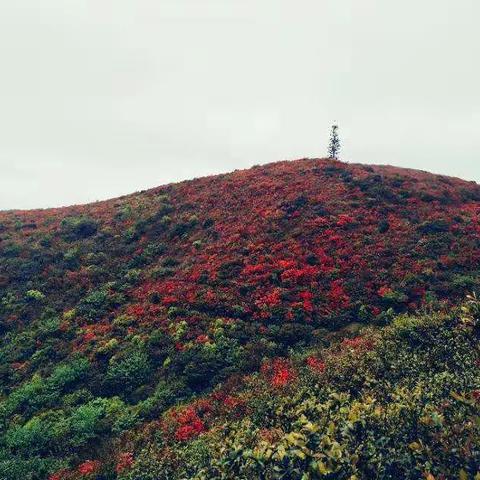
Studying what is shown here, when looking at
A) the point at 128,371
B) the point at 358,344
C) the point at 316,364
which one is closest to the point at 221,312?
the point at 128,371

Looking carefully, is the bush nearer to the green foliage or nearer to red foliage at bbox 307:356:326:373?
the green foliage

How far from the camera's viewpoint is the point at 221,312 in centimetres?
2700

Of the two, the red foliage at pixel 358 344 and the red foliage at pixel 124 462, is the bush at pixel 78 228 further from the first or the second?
the red foliage at pixel 358 344

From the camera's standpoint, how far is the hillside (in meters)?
16.6

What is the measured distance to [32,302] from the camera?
107 feet

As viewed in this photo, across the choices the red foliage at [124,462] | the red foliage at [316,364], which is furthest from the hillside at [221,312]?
the red foliage at [316,364]

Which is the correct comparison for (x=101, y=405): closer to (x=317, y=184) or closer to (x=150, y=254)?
(x=150, y=254)

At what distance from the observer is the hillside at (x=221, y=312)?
16.6 metres

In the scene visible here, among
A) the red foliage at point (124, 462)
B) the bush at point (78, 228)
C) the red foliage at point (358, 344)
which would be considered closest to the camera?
the red foliage at point (124, 462)

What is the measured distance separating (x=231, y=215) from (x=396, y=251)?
1564 centimetres

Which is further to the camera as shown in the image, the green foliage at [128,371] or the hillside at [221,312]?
the green foliage at [128,371]

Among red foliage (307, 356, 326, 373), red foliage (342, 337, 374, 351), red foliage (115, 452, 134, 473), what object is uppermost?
red foliage (342, 337, 374, 351)

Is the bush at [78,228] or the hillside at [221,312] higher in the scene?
the bush at [78,228]

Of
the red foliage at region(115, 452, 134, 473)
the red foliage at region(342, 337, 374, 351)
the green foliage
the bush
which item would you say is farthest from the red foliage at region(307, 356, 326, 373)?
the bush
